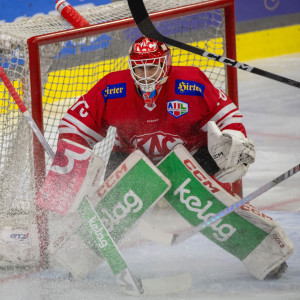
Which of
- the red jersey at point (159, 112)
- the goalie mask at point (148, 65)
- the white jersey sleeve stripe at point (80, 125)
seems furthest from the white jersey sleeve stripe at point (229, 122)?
the white jersey sleeve stripe at point (80, 125)

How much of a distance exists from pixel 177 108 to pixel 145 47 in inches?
10.5

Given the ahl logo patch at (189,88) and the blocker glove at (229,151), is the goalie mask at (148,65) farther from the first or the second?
the blocker glove at (229,151)

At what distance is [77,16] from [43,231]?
93 cm

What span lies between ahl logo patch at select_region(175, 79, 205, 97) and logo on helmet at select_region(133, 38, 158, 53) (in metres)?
0.18

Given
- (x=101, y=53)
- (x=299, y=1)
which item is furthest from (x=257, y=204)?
(x=299, y=1)

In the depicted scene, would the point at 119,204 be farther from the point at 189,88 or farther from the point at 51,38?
the point at 51,38

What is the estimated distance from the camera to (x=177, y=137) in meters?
2.54

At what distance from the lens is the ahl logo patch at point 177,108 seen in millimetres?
2473

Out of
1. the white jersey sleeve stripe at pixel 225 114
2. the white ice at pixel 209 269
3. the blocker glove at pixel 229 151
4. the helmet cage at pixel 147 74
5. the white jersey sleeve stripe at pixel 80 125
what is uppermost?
the helmet cage at pixel 147 74

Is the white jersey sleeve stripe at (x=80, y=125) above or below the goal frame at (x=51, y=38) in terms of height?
below

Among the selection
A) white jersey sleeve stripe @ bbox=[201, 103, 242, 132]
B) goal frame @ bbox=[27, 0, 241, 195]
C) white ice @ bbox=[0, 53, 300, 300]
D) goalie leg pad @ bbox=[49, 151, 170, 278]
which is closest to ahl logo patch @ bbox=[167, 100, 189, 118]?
white jersey sleeve stripe @ bbox=[201, 103, 242, 132]

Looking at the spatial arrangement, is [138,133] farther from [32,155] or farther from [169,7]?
[169,7]

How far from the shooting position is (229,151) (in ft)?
7.50

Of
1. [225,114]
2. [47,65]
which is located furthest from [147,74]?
[47,65]
